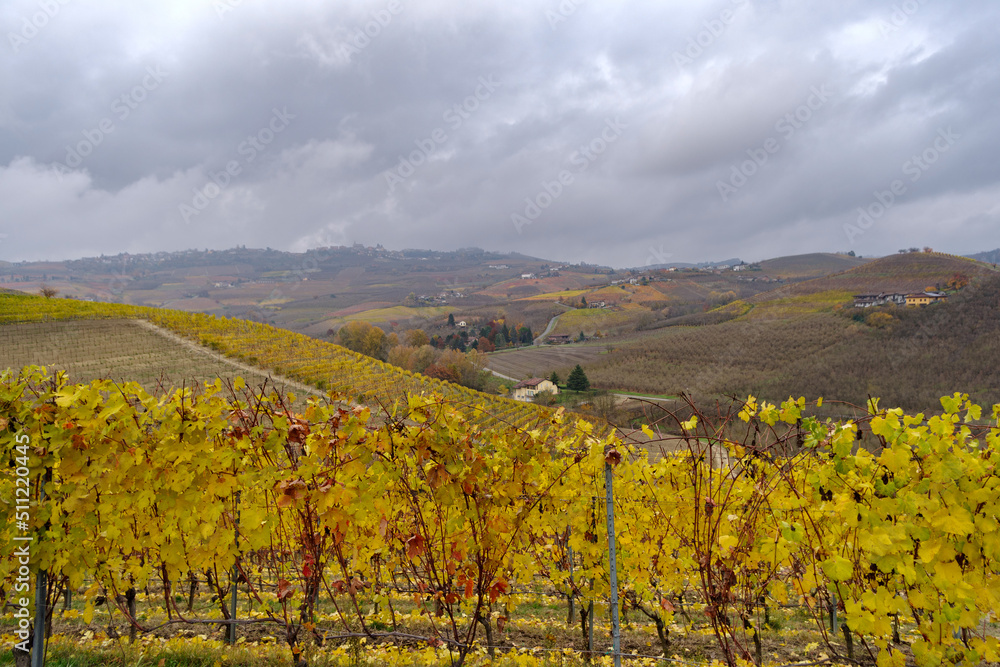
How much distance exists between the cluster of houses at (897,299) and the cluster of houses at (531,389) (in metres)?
56.8

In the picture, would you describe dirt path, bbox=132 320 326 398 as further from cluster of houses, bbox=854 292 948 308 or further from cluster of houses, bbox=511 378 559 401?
cluster of houses, bbox=854 292 948 308

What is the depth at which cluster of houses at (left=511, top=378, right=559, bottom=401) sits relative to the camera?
177ft

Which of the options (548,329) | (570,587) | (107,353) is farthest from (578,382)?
(548,329)

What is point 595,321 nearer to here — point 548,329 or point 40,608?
point 548,329

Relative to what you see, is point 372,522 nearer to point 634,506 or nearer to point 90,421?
point 90,421

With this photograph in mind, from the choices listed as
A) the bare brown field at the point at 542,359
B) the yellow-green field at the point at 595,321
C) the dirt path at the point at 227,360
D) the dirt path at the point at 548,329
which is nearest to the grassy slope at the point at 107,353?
the dirt path at the point at 227,360

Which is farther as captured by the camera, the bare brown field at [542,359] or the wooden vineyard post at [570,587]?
the bare brown field at [542,359]

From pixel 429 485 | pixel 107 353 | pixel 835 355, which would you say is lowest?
pixel 835 355

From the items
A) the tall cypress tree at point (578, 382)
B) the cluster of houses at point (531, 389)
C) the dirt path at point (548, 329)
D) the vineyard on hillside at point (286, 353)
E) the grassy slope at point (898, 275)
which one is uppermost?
the grassy slope at point (898, 275)

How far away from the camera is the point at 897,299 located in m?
80.1

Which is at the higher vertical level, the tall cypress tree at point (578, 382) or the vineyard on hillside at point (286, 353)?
the vineyard on hillside at point (286, 353)

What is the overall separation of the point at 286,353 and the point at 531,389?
3053cm

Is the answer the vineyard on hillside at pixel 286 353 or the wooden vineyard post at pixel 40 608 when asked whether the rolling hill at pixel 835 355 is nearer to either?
the vineyard on hillside at pixel 286 353

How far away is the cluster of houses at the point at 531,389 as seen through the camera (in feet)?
177
